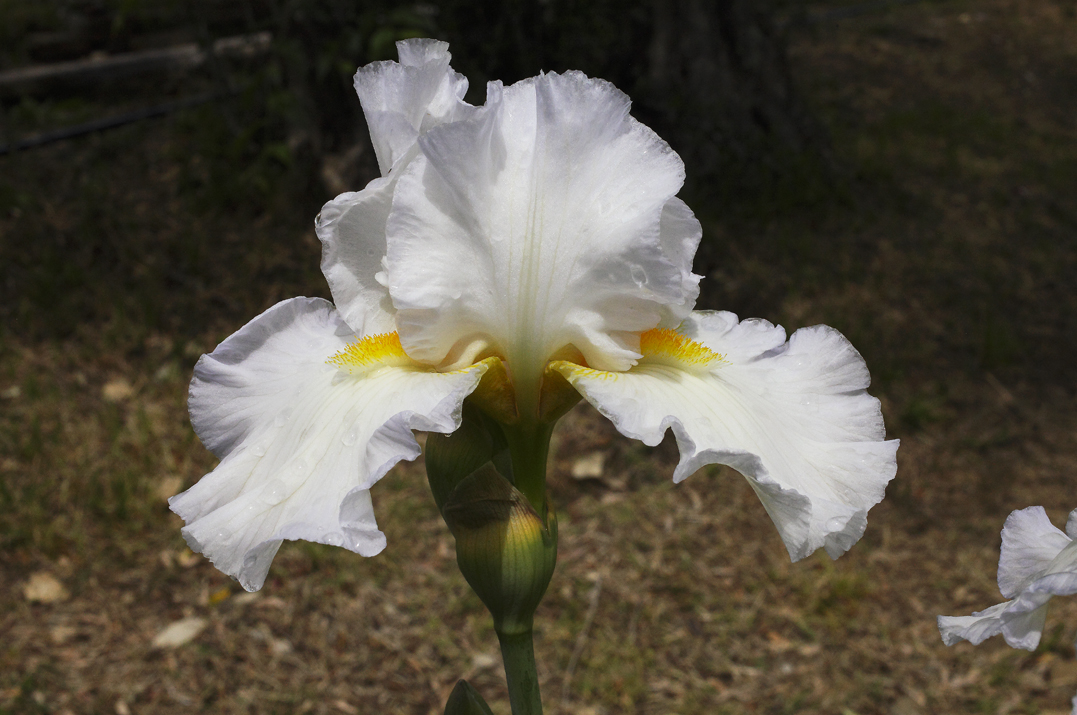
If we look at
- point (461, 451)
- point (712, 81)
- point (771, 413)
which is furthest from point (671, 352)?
point (712, 81)

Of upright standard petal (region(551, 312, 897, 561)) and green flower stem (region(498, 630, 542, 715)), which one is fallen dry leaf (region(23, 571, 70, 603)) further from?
upright standard petal (region(551, 312, 897, 561))

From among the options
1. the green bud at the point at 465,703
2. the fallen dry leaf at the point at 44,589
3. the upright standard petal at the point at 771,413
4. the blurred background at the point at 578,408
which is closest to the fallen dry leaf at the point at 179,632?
the blurred background at the point at 578,408

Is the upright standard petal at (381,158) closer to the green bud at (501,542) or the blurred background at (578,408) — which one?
the green bud at (501,542)

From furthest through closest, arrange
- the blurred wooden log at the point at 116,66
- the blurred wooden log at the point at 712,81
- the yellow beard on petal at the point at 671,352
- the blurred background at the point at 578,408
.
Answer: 1. the blurred wooden log at the point at 116,66
2. the blurred wooden log at the point at 712,81
3. the blurred background at the point at 578,408
4. the yellow beard on petal at the point at 671,352

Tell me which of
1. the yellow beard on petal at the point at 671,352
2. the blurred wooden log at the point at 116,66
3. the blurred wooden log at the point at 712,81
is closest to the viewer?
the yellow beard on petal at the point at 671,352

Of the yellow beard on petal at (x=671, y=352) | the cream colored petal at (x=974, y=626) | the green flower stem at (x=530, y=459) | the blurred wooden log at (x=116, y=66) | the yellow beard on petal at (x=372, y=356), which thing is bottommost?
the blurred wooden log at (x=116, y=66)

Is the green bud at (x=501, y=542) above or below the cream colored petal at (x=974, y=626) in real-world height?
above

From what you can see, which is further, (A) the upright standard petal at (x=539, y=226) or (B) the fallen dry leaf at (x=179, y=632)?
(B) the fallen dry leaf at (x=179, y=632)

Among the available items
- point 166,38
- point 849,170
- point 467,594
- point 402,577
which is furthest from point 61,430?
point 849,170

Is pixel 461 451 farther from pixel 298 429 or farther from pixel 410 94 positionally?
pixel 410 94

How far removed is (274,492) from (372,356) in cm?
23

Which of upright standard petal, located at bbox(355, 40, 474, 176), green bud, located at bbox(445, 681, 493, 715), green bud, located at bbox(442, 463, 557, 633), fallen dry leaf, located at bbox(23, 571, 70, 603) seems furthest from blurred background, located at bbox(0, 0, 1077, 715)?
upright standard petal, located at bbox(355, 40, 474, 176)

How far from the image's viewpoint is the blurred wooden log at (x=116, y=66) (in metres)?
5.49

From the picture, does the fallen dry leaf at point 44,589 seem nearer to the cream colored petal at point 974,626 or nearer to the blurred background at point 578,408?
the blurred background at point 578,408
